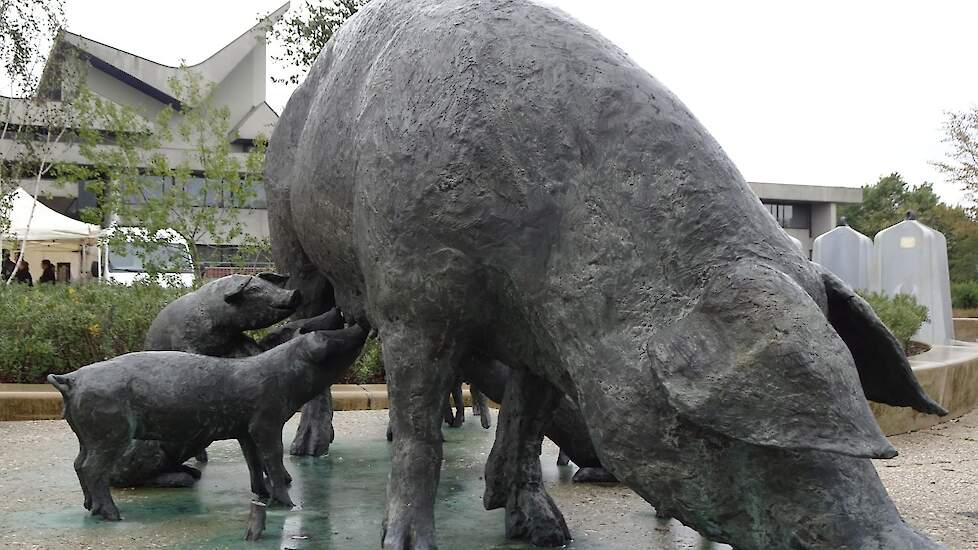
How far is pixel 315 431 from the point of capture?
591 cm

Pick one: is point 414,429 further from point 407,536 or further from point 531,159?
point 531,159

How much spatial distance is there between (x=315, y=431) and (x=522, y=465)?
2.37 metres

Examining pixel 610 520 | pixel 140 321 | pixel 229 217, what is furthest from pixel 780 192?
pixel 610 520

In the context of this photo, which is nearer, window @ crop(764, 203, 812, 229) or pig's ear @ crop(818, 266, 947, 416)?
pig's ear @ crop(818, 266, 947, 416)

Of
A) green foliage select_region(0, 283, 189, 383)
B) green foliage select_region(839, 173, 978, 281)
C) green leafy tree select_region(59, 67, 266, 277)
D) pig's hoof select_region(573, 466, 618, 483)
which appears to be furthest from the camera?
green foliage select_region(839, 173, 978, 281)

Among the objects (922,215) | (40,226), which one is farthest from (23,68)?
(922,215)

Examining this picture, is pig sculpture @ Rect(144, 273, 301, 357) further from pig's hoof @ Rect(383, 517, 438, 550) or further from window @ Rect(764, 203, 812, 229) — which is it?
window @ Rect(764, 203, 812, 229)

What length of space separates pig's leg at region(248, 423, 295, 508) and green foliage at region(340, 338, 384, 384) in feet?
18.7

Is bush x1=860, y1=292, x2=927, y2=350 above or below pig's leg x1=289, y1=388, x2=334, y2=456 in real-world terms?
above

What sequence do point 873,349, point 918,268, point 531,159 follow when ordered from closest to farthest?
point 873,349
point 531,159
point 918,268

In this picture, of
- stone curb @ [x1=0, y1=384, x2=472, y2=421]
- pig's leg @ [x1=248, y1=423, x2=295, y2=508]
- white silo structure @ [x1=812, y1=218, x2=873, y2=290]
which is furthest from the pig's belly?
Result: white silo structure @ [x1=812, y1=218, x2=873, y2=290]

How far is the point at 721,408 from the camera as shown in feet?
7.09

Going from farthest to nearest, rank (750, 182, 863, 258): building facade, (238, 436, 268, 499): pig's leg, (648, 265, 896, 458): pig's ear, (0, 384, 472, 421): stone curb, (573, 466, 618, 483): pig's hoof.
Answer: (750, 182, 863, 258): building facade
(0, 384, 472, 421): stone curb
(573, 466, 618, 483): pig's hoof
(238, 436, 268, 499): pig's leg
(648, 265, 896, 458): pig's ear

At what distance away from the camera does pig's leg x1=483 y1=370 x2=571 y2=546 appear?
382cm
